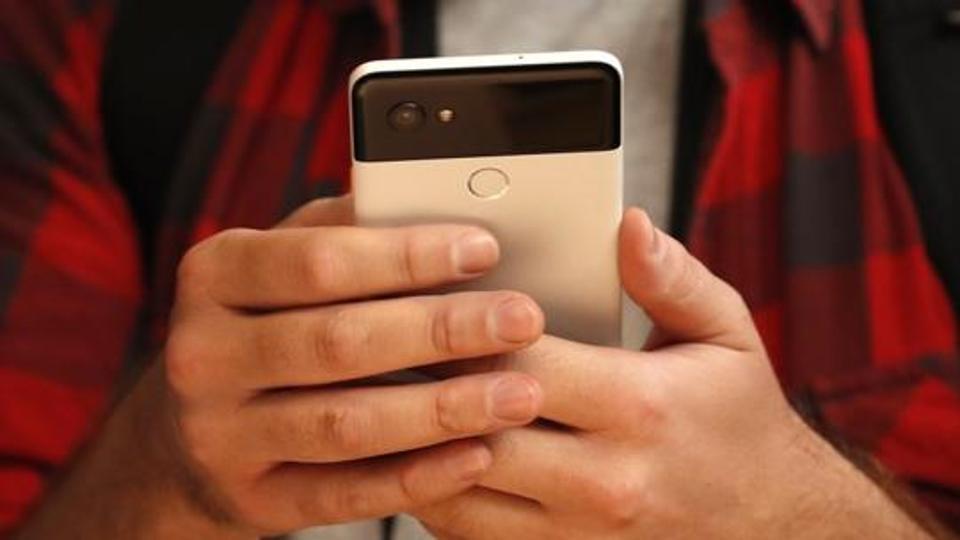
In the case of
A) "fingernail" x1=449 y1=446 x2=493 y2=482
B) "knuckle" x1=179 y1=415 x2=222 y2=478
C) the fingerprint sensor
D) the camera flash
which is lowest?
"knuckle" x1=179 y1=415 x2=222 y2=478

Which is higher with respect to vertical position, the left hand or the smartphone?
the smartphone

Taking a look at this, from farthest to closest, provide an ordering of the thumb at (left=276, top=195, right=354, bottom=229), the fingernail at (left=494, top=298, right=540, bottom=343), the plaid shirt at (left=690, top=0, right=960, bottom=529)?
the plaid shirt at (left=690, top=0, right=960, bottom=529) → the thumb at (left=276, top=195, right=354, bottom=229) → the fingernail at (left=494, top=298, right=540, bottom=343)

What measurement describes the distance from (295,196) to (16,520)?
30 cm

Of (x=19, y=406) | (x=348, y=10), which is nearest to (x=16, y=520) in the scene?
(x=19, y=406)

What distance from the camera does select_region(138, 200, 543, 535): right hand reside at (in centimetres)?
63

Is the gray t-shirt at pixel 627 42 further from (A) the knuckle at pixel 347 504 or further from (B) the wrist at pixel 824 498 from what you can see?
(A) the knuckle at pixel 347 504

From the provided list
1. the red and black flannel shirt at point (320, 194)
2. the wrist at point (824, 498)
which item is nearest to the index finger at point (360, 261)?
the wrist at point (824, 498)

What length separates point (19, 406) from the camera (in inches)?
42.1

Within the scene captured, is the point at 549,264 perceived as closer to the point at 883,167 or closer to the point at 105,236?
the point at 883,167

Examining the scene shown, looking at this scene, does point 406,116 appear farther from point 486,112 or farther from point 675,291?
point 675,291

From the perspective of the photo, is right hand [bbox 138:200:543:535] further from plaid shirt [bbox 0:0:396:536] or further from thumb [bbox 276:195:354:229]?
plaid shirt [bbox 0:0:396:536]

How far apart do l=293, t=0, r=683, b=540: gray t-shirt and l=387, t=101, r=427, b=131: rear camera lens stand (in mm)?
407

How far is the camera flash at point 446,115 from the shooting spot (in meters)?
0.65

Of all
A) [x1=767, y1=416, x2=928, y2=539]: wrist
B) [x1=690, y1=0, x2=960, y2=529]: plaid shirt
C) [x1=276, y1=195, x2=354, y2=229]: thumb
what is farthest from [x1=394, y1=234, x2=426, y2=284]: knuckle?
[x1=690, y1=0, x2=960, y2=529]: plaid shirt
